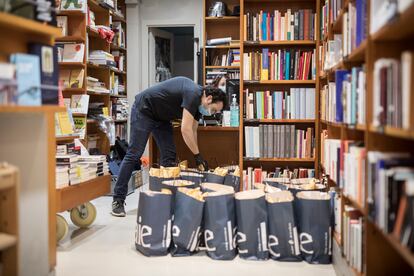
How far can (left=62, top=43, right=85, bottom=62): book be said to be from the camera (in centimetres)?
517

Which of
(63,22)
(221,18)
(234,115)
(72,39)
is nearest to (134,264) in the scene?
(234,115)

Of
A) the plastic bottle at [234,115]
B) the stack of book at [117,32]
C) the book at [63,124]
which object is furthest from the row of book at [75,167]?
the stack of book at [117,32]

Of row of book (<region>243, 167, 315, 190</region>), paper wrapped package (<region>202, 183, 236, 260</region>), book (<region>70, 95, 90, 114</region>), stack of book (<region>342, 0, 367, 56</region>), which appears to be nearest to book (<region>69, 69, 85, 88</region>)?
book (<region>70, 95, 90, 114</region>)

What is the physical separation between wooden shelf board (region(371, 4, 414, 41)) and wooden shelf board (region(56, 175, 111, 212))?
218cm

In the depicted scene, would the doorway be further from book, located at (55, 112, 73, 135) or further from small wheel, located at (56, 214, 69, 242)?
small wheel, located at (56, 214, 69, 242)

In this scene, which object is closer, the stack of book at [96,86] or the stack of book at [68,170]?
the stack of book at [68,170]

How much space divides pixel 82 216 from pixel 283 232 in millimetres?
1721

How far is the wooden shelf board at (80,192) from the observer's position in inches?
127

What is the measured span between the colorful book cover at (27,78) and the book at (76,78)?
3271mm

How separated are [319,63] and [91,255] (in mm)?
2634

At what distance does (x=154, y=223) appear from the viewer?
3.06 metres

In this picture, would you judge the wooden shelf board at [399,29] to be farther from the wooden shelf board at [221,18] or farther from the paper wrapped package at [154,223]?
the wooden shelf board at [221,18]

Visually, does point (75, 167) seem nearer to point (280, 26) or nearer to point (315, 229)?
point (315, 229)

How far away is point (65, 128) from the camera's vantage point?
11.9 feet
